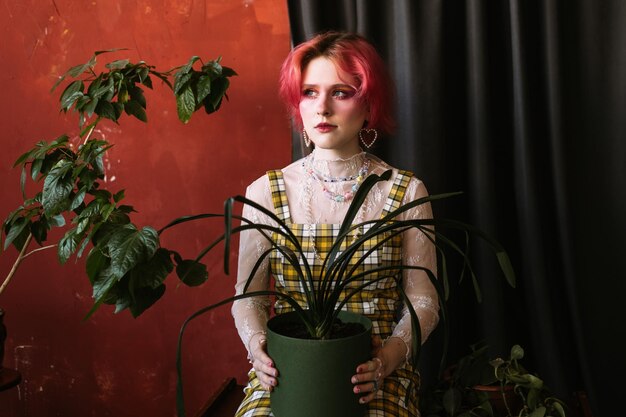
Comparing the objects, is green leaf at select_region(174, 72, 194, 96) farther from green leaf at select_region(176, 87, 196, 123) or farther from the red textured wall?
the red textured wall

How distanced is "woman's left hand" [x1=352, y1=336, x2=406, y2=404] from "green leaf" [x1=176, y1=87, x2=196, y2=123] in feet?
2.10

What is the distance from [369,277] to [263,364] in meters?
0.34

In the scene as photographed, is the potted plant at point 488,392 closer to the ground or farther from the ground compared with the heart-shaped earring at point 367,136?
closer to the ground

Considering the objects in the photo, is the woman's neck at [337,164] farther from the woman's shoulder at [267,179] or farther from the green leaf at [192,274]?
the green leaf at [192,274]

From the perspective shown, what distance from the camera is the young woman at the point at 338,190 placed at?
4.72 feet

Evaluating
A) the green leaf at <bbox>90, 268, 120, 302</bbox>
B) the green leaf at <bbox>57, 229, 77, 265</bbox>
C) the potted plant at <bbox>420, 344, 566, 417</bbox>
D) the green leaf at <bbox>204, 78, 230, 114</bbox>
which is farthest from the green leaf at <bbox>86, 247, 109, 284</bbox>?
the potted plant at <bbox>420, 344, 566, 417</bbox>

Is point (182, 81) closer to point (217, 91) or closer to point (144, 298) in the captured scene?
point (217, 91)

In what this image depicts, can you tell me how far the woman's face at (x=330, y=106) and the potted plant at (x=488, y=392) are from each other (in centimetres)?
56

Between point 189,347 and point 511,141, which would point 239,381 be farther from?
point 511,141

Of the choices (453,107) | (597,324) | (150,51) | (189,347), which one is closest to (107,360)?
(189,347)

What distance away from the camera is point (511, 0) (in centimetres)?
163

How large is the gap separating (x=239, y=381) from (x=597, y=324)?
957mm

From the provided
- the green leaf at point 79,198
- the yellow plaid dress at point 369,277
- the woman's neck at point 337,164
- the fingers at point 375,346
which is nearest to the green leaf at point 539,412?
the yellow plaid dress at point 369,277

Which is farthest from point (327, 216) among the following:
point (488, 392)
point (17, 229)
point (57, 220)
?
point (17, 229)
